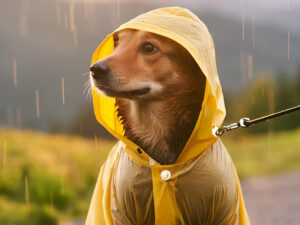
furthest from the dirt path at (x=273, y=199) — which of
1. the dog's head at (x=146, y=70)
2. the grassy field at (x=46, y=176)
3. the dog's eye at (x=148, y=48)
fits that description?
the dog's eye at (x=148, y=48)

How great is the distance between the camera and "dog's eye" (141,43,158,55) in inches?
84.1

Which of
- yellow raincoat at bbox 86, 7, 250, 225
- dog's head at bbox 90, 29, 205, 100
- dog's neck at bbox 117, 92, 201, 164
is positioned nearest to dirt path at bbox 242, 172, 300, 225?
yellow raincoat at bbox 86, 7, 250, 225

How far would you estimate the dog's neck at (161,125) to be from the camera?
2189 mm

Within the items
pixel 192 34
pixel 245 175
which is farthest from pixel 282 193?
pixel 192 34

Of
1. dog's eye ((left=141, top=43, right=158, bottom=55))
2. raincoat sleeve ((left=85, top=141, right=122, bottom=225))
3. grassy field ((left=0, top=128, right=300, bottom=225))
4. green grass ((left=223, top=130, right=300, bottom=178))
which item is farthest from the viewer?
green grass ((left=223, top=130, right=300, bottom=178))

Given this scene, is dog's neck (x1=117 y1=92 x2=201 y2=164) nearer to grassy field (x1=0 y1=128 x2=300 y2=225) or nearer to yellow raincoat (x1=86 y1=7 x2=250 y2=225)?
yellow raincoat (x1=86 y1=7 x2=250 y2=225)

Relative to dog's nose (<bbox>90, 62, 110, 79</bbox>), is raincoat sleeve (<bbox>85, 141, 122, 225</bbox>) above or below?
below

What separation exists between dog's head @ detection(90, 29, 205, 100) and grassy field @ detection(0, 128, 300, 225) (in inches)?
122

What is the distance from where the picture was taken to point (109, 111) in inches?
96.8

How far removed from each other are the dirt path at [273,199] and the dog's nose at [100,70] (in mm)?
3756

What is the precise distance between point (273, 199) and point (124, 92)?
189 inches

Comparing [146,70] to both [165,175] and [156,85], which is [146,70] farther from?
[165,175]

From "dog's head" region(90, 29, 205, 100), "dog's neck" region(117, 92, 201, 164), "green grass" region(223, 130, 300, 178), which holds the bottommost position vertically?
"green grass" region(223, 130, 300, 178)

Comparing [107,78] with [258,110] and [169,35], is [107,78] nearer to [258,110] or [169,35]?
[169,35]
